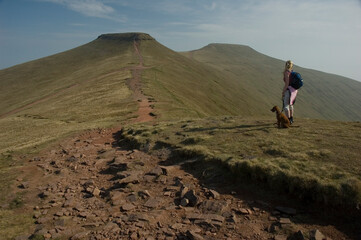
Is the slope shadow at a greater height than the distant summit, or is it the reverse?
the distant summit

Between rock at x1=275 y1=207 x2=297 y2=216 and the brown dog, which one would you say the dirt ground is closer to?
rock at x1=275 y1=207 x2=297 y2=216

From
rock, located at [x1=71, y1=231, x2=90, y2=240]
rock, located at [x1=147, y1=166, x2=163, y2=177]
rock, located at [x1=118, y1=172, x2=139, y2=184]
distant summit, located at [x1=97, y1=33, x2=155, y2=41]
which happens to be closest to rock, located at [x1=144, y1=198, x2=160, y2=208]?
rock, located at [x1=118, y1=172, x2=139, y2=184]

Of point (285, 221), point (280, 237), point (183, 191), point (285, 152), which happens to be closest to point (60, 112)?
point (183, 191)

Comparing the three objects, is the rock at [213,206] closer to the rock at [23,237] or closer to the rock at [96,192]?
the rock at [96,192]

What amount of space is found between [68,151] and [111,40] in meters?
157

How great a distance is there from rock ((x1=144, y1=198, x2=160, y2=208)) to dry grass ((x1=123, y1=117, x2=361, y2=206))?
3.79 meters

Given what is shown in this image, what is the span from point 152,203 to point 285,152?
271 inches

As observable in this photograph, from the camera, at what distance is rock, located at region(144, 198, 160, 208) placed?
10.3m

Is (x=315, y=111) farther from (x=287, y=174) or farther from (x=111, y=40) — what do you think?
(x=287, y=174)

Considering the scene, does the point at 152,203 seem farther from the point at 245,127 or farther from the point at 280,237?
the point at 245,127

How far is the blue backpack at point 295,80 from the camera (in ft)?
54.9

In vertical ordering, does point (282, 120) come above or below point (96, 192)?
above

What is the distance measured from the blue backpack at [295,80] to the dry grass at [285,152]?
282cm

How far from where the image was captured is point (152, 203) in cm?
1045
